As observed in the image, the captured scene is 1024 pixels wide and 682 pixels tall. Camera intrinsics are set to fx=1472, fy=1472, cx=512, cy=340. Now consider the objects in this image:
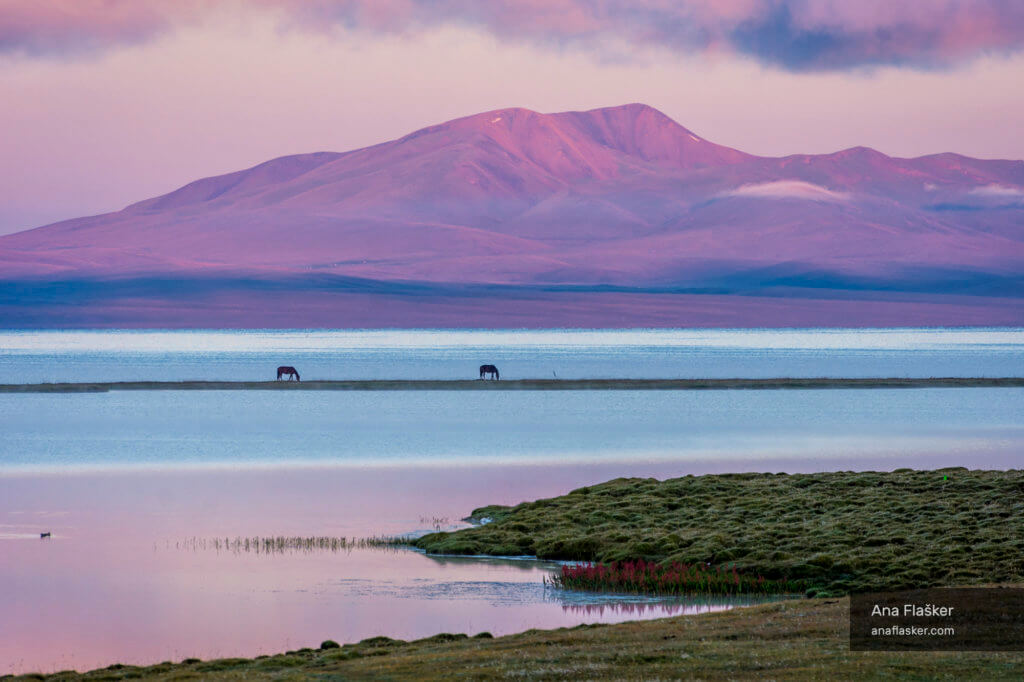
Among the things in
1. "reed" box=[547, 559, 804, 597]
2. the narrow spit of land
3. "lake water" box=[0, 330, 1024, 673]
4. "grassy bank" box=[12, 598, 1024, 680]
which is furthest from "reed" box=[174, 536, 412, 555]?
the narrow spit of land

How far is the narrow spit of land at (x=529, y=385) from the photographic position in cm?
7956

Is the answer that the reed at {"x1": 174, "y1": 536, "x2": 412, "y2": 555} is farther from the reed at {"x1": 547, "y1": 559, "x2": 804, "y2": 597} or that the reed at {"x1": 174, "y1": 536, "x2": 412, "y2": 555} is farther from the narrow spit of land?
the narrow spit of land

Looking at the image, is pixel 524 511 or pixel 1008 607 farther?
pixel 524 511

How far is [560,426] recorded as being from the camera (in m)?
60.7

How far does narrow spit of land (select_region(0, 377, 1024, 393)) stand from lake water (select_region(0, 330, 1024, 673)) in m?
0.78

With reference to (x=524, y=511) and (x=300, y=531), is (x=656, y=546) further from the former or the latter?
(x=300, y=531)

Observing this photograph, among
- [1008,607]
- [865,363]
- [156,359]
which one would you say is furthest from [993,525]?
[156,359]

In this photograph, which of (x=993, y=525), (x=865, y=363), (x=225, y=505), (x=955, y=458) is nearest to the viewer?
(x=993, y=525)

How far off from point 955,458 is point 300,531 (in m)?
22.7

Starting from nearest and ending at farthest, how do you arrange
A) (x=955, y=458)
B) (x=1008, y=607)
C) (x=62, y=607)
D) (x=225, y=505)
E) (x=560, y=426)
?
(x=1008, y=607), (x=62, y=607), (x=225, y=505), (x=955, y=458), (x=560, y=426)

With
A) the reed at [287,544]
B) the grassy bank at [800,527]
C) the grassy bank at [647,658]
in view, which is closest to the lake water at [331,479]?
the reed at [287,544]

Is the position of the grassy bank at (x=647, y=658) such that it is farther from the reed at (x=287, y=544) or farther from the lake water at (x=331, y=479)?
the reed at (x=287, y=544)

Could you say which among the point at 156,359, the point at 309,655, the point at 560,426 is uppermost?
the point at 156,359

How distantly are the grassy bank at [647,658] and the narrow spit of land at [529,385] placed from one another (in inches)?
2391
